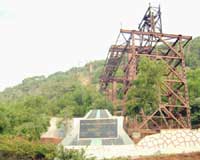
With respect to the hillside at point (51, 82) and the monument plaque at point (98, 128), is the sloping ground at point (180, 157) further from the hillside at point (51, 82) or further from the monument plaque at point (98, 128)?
the hillside at point (51, 82)

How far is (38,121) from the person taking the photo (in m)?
22.2

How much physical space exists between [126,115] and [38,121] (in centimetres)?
692

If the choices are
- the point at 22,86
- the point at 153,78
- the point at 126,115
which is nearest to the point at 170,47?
the point at 153,78

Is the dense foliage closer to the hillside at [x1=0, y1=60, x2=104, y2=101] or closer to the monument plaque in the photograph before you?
the monument plaque

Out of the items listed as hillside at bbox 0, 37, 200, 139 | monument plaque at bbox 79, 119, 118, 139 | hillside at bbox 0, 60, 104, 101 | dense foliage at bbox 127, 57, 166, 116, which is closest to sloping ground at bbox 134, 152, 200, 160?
monument plaque at bbox 79, 119, 118, 139

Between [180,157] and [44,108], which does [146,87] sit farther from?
[44,108]

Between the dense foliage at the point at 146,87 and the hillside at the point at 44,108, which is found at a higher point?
the dense foliage at the point at 146,87

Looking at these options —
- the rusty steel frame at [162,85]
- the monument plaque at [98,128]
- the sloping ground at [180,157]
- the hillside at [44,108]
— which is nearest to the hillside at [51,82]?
the hillside at [44,108]

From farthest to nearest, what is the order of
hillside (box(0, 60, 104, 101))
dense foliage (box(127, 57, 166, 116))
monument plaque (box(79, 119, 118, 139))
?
hillside (box(0, 60, 104, 101)) < dense foliage (box(127, 57, 166, 116)) < monument plaque (box(79, 119, 118, 139))

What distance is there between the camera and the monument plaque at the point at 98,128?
18.9 meters

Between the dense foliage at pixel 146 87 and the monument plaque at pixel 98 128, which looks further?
the dense foliage at pixel 146 87

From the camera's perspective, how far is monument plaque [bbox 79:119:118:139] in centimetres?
1894

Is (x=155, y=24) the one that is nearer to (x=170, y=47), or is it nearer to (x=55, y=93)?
(x=170, y=47)

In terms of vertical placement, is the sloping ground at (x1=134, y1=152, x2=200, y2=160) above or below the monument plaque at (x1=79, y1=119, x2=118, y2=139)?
below
